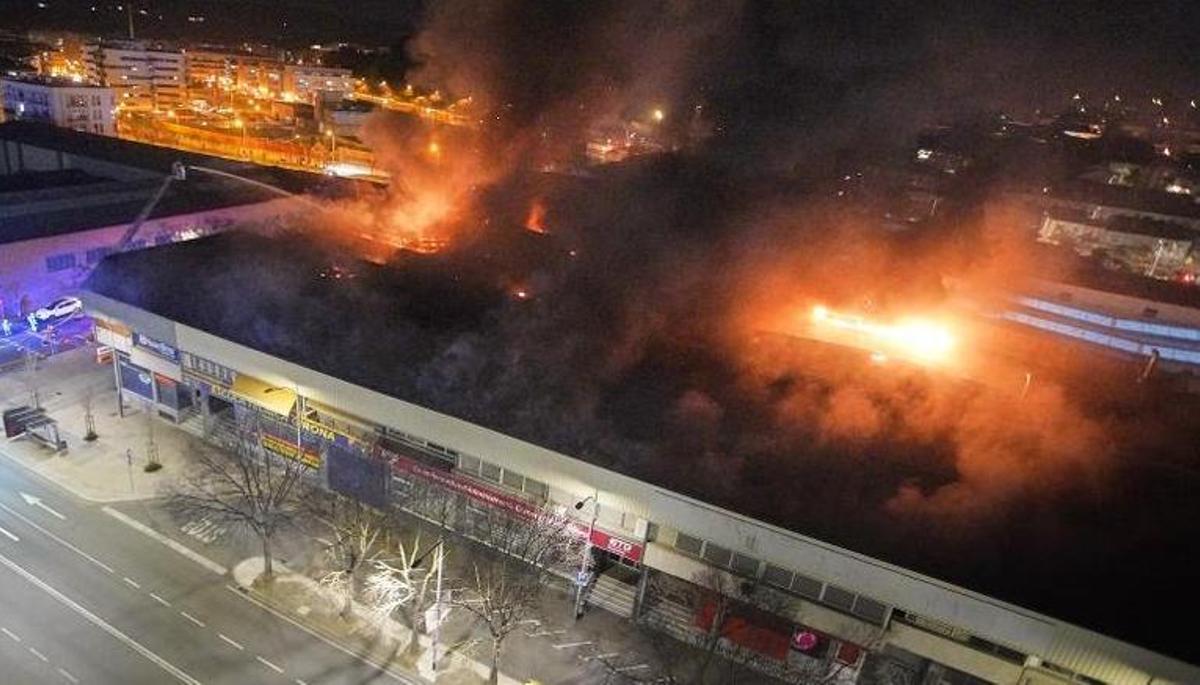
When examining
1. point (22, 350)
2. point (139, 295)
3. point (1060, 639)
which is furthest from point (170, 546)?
point (1060, 639)

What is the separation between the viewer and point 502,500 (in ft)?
46.9

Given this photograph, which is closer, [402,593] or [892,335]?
[402,593]

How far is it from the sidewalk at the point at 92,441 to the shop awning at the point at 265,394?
8.52 ft

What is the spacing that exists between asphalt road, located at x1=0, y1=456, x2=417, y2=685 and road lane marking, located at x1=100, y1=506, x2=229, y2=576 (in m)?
0.12

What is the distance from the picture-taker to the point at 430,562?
1469cm

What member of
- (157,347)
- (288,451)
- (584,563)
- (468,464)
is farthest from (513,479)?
(157,347)

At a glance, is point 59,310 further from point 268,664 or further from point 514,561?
point 514,561

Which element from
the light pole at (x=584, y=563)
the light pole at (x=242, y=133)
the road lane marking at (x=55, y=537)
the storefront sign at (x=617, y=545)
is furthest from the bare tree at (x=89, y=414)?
the light pole at (x=242, y=133)

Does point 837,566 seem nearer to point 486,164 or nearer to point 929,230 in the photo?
point 486,164

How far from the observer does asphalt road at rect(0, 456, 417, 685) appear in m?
11.8

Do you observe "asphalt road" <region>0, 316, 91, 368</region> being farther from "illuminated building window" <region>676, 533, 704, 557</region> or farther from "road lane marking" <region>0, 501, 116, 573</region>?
"illuminated building window" <region>676, 533, 704, 557</region>

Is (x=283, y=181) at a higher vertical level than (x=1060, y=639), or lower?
higher

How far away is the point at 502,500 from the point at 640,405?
3493 millimetres

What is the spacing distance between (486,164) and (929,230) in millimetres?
21375
